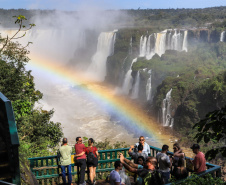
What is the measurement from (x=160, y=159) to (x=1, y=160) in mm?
3488

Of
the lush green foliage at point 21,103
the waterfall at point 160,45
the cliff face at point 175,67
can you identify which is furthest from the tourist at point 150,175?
the waterfall at point 160,45

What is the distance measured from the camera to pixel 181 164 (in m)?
6.00

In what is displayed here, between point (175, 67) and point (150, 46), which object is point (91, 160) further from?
point (150, 46)

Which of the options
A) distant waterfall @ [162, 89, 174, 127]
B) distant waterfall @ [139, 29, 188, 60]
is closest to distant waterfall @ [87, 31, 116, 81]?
distant waterfall @ [139, 29, 188, 60]

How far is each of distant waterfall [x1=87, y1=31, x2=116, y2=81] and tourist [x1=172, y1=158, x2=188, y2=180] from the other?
205 ft

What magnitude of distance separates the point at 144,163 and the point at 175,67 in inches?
1984

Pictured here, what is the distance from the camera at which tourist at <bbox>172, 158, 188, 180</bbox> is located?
5855 mm

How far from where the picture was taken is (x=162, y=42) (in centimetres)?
6219

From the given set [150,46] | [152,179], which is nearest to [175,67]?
[150,46]

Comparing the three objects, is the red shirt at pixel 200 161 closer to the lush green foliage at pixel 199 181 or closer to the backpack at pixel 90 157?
the lush green foliage at pixel 199 181

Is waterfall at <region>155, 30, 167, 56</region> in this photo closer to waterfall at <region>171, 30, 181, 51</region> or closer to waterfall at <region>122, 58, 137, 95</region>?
waterfall at <region>171, 30, 181, 51</region>

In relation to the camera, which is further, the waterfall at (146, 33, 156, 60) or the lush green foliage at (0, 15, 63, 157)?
the waterfall at (146, 33, 156, 60)

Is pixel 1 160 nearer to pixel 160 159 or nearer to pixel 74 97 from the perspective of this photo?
pixel 160 159

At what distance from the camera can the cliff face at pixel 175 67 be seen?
40812mm
